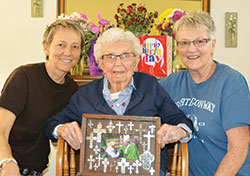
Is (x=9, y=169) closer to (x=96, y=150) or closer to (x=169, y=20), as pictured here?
(x=96, y=150)

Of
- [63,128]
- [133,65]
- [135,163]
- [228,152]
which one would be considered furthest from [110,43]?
[228,152]

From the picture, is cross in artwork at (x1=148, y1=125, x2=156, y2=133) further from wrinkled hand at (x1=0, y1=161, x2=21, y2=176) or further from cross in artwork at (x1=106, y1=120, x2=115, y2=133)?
wrinkled hand at (x1=0, y1=161, x2=21, y2=176)

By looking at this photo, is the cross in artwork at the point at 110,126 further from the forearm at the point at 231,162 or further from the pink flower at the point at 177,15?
the pink flower at the point at 177,15

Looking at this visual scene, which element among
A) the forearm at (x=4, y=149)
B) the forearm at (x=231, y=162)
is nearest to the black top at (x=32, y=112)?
the forearm at (x=4, y=149)

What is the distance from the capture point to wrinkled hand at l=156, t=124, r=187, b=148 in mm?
1321

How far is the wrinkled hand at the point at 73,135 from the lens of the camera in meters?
1.35

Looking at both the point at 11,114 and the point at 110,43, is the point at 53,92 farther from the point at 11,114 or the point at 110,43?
the point at 110,43

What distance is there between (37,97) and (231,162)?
4.07ft

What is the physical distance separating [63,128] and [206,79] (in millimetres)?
917

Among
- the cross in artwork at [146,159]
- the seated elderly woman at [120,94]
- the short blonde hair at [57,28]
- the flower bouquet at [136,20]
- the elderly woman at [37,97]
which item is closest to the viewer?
the cross in artwork at [146,159]

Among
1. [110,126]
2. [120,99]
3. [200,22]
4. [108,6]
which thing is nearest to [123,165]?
[110,126]

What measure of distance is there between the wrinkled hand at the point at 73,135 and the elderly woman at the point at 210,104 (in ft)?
2.35

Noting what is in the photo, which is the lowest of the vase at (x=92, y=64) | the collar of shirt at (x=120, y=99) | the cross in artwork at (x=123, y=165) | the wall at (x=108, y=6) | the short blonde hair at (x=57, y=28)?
the cross in artwork at (x=123, y=165)

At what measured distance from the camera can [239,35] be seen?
9.66ft
